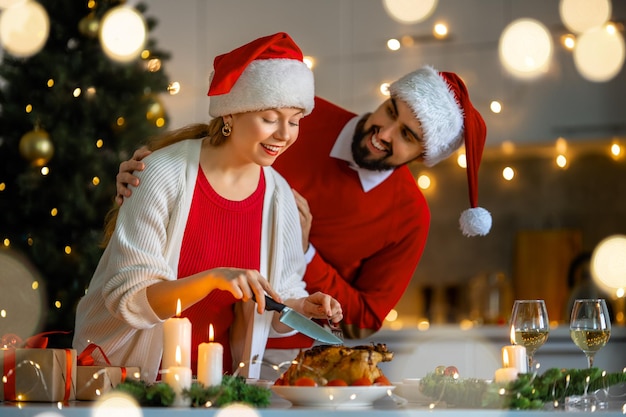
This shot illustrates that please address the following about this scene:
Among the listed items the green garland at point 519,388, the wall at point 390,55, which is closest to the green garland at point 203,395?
the green garland at point 519,388

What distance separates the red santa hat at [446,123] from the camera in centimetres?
236

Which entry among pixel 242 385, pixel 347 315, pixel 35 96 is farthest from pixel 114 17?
Result: pixel 242 385

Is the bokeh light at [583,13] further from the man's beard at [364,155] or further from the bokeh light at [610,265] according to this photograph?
the man's beard at [364,155]

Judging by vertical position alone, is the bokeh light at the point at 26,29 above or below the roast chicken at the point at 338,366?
above

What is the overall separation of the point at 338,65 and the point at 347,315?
1.70m

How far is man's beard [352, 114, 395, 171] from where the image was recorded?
95.7 inches

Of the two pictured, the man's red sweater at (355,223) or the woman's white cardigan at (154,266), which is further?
the man's red sweater at (355,223)

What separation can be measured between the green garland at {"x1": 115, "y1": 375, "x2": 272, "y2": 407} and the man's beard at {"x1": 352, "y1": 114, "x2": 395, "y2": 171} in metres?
1.22

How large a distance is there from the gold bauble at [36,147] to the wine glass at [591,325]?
1.98m

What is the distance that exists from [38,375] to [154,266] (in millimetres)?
451

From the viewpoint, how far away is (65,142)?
3.13 m

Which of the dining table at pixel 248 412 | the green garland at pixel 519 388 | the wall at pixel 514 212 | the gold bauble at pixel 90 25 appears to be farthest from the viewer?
the wall at pixel 514 212

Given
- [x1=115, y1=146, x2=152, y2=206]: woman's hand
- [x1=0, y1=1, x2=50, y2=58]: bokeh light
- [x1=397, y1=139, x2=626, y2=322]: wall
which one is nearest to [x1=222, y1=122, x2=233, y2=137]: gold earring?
[x1=115, y1=146, x2=152, y2=206]: woman's hand

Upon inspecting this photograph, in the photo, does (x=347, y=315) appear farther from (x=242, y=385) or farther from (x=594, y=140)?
(x=594, y=140)
